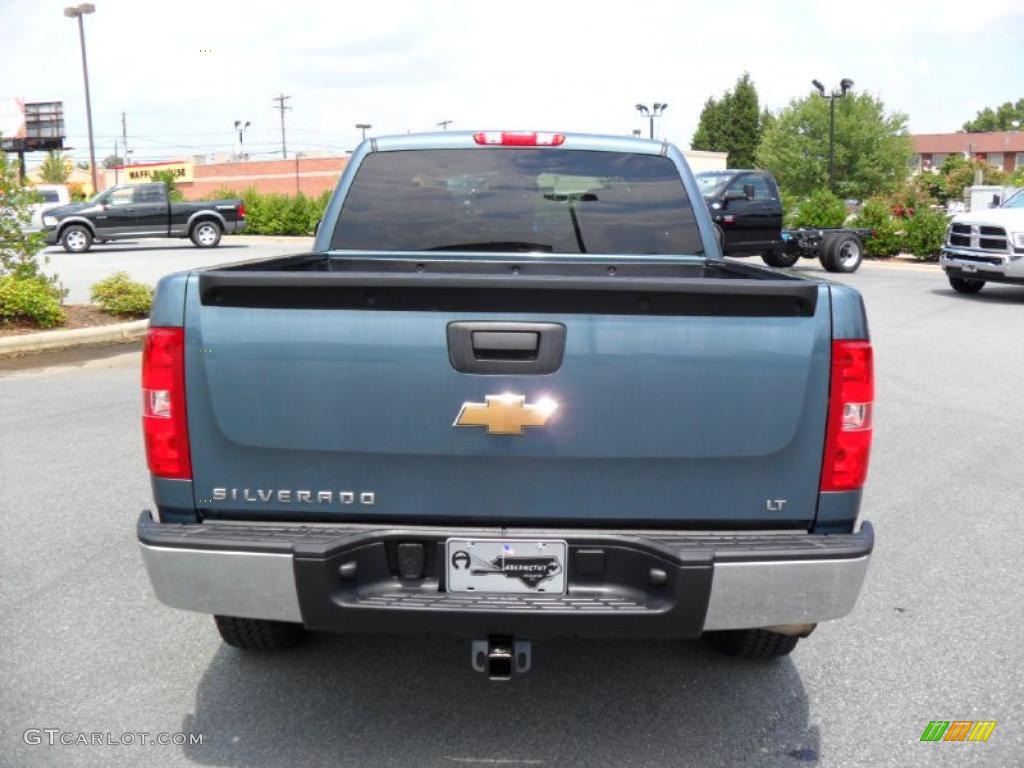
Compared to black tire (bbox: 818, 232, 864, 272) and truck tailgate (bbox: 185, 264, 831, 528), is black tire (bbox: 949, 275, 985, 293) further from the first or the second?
truck tailgate (bbox: 185, 264, 831, 528)

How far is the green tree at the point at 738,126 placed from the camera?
335ft

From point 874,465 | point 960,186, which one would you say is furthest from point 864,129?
point 874,465

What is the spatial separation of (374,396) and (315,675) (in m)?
1.42

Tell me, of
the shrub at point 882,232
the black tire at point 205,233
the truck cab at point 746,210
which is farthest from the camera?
the black tire at point 205,233

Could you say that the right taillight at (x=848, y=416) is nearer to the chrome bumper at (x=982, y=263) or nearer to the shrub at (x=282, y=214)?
the chrome bumper at (x=982, y=263)

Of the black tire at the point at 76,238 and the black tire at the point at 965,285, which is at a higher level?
the black tire at the point at 76,238

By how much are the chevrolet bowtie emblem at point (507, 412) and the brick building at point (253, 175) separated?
77.1 m

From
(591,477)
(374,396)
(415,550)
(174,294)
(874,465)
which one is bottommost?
(874,465)

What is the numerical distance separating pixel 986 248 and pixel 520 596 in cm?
1586

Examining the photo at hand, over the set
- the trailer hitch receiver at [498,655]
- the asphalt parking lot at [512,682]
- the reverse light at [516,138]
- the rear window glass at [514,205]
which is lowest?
the asphalt parking lot at [512,682]

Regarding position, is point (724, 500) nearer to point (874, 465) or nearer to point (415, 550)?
point (415, 550)

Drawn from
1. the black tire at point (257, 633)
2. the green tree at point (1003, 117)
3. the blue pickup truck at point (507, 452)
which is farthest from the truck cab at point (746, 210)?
the green tree at point (1003, 117)

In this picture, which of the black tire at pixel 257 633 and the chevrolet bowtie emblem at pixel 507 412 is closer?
the chevrolet bowtie emblem at pixel 507 412

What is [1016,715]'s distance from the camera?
11.7 feet
